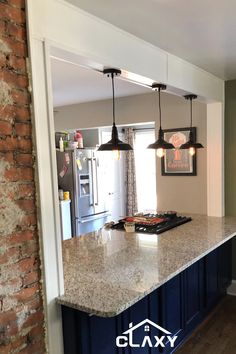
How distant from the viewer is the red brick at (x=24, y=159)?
1478 mm

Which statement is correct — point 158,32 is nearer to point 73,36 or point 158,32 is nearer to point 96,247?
point 73,36

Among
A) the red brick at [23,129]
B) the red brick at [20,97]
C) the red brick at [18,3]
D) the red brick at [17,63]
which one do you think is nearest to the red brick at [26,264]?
the red brick at [23,129]

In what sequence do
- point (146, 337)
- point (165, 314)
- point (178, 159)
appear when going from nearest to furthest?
point (146, 337) → point (165, 314) → point (178, 159)

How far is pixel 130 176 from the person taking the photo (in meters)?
6.18

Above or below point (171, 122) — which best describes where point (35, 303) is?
below

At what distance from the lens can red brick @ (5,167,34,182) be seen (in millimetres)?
1442

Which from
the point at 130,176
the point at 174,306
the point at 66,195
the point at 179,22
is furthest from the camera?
the point at 130,176

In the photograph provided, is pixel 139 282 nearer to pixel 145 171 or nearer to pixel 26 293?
pixel 26 293

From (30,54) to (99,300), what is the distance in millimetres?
1259

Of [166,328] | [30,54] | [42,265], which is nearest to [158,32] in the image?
[30,54]

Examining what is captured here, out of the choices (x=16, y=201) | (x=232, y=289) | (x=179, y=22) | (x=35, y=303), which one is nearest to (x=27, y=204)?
(x=16, y=201)

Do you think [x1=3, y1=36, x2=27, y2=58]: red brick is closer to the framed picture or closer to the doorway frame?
the doorway frame

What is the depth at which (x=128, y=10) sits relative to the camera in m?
Answer: 1.84

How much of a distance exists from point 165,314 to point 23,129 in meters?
1.76
